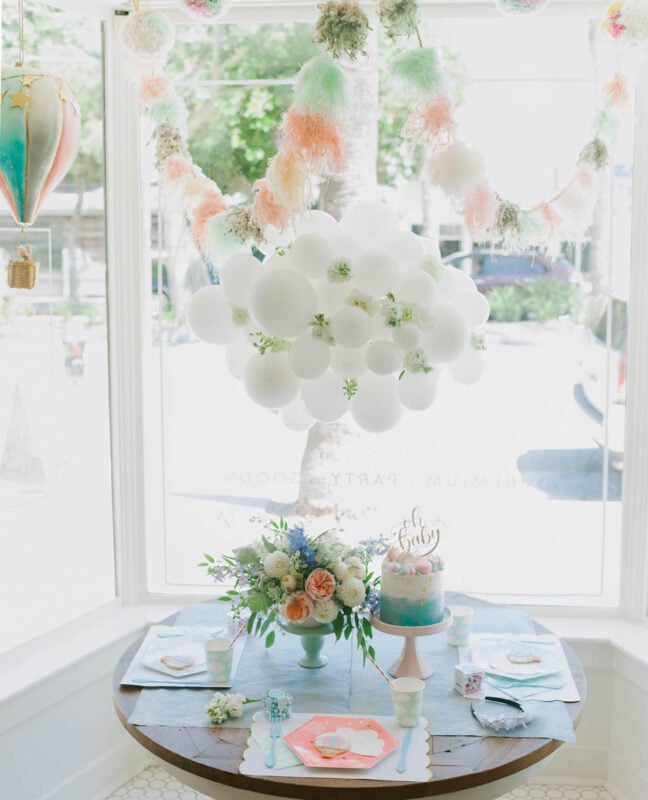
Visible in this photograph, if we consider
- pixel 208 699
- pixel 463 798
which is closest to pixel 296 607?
pixel 208 699

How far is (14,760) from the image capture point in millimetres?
2537

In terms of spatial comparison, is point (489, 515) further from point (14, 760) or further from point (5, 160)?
point (5, 160)

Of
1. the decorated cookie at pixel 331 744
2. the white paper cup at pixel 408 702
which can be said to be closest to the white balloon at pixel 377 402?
the white paper cup at pixel 408 702

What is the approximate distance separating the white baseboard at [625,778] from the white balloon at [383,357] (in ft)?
5.31

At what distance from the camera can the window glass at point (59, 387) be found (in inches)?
107

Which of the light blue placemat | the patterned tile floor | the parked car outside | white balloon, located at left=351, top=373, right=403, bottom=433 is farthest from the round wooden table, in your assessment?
the parked car outside

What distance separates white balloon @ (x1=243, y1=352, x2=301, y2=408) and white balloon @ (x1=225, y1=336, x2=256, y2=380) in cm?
13

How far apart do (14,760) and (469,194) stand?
191cm

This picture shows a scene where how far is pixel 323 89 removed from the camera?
1.99 m

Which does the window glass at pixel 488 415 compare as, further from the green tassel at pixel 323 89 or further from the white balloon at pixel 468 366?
the green tassel at pixel 323 89

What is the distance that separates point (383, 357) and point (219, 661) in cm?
78

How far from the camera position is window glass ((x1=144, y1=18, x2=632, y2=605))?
9.65ft

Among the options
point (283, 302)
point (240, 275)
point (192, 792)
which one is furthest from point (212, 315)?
point (192, 792)

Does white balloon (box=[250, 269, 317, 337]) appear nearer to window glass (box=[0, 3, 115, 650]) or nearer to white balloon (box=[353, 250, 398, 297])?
white balloon (box=[353, 250, 398, 297])
